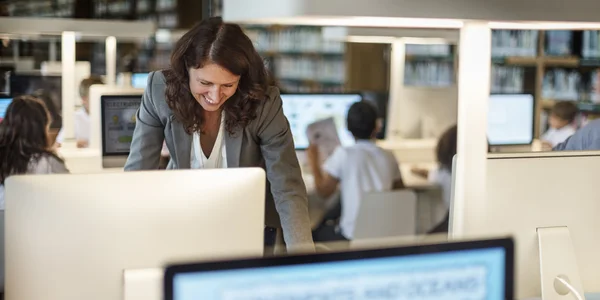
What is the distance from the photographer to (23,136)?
3020 mm

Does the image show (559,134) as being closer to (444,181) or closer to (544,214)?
(444,181)

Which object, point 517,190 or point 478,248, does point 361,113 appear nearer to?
point 517,190

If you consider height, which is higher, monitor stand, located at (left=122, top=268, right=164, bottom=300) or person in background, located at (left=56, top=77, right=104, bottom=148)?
person in background, located at (left=56, top=77, right=104, bottom=148)

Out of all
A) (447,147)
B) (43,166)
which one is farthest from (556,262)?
(447,147)

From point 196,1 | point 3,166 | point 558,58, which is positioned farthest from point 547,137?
point 196,1

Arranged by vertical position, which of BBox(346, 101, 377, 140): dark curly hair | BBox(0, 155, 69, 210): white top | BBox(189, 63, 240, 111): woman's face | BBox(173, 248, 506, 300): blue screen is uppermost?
BBox(189, 63, 240, 111): woman's face

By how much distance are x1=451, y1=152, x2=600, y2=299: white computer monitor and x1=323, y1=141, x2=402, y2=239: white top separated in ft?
6.89

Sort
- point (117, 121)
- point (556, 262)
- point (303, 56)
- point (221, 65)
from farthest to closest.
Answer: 1. point (303, 56)
2. point (117, 121)
3. point (221, 65)
4. point (556, 262)

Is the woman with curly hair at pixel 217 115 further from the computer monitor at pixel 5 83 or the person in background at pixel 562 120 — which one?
the person in background at pixel 562 120

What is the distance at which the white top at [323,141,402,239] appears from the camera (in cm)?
392

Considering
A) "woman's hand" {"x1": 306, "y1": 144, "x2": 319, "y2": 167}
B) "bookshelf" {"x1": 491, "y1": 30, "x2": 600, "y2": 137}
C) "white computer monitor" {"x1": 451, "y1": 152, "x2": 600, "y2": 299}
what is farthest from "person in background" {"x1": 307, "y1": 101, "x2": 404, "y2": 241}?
"bookshelf" {"x1": 491, "y1": 30, "x2": 600, "y2": 137}

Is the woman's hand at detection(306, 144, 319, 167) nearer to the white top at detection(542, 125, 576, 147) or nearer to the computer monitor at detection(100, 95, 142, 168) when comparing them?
the computer monitor at detection(100, 95, 142, 168)

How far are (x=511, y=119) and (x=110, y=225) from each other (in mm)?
3668

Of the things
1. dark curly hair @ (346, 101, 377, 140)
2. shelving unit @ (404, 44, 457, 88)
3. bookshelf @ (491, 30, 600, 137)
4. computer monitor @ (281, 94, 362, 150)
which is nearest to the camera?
dark curly hair @ (346, 101, 377, 140)
